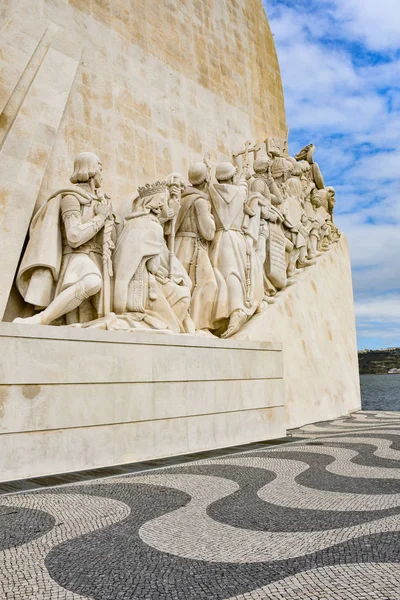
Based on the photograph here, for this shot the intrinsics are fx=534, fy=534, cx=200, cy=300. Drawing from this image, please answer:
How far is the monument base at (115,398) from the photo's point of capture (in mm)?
4152

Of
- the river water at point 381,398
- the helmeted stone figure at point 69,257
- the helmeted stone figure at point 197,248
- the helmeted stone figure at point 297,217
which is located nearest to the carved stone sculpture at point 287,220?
the helmeted stone figure at point 297,217

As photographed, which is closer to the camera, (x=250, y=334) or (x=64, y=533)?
(x=64, y=533)

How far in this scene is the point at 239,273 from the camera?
7.46 meters

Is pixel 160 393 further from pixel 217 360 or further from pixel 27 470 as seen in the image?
pixel 27 470

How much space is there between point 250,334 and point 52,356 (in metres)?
3.50

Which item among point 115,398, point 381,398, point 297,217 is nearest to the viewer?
point 115,398

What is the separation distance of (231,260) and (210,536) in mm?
5200

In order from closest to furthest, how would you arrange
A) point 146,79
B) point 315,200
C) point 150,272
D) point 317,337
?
point 150,272 < point 146,79 < point 317,337 < point 315,200

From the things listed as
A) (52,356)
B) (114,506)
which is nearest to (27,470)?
(52,356)

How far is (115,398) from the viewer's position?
483 centimetres

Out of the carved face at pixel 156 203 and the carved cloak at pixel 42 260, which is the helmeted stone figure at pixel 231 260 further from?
the carved cloak at pixel 42 260

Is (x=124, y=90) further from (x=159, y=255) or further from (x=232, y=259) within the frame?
(x=159, y=255)

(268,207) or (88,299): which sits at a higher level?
(268,207)

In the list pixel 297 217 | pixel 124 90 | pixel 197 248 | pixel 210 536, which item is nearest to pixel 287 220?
pixel 297 217
